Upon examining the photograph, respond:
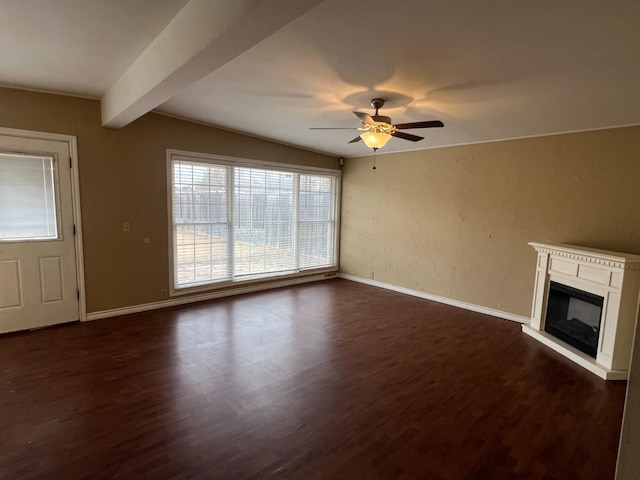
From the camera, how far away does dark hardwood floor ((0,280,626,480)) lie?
6.43ft

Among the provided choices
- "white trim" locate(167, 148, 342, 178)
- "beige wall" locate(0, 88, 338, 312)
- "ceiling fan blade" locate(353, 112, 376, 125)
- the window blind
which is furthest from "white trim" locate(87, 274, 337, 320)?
"ceiling fan blade" locate(353, 112, 376, 125)

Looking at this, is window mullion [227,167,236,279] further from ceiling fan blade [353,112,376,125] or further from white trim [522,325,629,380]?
white trim [522,325,629,380]

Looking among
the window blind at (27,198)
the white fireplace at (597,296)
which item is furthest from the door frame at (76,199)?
the white fireplace at (597,296)

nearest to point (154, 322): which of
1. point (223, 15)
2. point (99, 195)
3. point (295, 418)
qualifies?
point (99, 195)

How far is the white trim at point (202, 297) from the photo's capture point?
430cm

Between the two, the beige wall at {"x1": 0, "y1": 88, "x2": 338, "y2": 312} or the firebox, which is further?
the beige wall at {"x1": 0, "y1": 88, "x2": 338, "y2": 312}

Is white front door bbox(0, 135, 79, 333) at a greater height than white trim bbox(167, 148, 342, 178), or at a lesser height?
lesser

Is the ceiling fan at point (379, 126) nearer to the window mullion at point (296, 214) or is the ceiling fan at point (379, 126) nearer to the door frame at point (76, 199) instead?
the window mullion at point (296, 214)

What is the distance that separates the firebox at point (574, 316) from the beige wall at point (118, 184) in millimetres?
5017

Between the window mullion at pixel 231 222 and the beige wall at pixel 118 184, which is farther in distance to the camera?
the window mullion at pixel 231 222

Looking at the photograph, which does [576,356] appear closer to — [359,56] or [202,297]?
[359,56]

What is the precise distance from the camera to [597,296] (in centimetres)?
331

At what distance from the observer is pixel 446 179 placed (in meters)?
5.17

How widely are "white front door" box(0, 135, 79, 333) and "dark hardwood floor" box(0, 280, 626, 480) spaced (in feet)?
1.08
